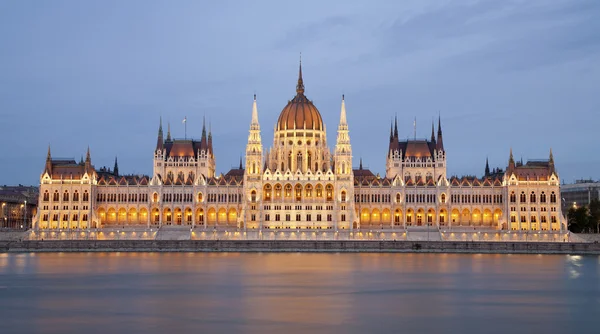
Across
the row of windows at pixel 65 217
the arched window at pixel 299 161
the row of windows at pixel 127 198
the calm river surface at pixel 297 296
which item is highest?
the arched window at pixel 299 161

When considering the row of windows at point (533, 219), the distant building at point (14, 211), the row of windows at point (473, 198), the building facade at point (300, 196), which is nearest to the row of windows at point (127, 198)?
the building facade at point (300, 196)

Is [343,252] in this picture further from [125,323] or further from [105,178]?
[125,323]

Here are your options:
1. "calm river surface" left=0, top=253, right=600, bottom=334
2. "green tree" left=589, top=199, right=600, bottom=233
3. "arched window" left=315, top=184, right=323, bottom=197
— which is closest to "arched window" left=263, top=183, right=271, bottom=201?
"arched window" left=315, top=184, right=323, bottom=197

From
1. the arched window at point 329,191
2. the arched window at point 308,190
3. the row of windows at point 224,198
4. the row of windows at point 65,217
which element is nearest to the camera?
the arched window at point 308,190

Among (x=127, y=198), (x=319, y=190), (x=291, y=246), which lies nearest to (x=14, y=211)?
(x=127, y=198)

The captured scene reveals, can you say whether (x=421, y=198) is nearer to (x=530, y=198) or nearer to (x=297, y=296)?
(x=530, y=198)

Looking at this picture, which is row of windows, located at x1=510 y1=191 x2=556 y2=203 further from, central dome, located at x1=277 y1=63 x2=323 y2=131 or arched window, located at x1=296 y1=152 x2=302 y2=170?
arched window, located at x1=296 y1=152 x2=302 y2=170

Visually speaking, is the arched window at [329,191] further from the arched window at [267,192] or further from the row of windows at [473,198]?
the row of windows at [473,198]

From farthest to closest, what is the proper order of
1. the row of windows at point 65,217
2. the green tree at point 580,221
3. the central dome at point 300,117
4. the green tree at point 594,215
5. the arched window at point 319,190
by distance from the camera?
the central dome at point 300,117 < the row of windows at point 65,217 < the arched window at point 319,190 < the green tree at point 580,221 < the green tree at point 594,215
